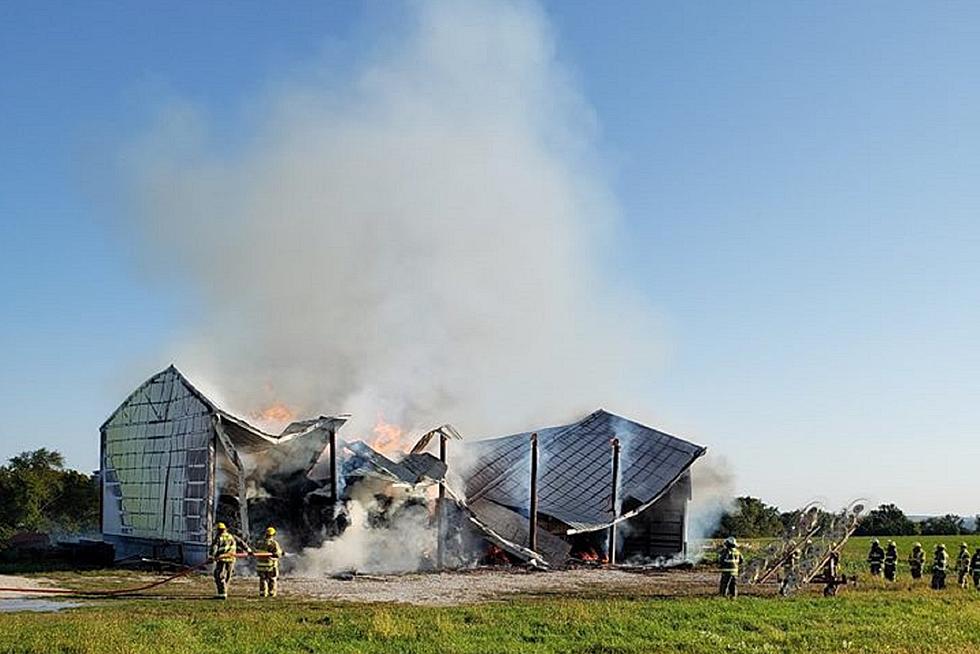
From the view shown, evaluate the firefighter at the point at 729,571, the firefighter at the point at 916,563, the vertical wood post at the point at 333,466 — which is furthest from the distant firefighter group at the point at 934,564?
the vertical wood post at the point at 333,466

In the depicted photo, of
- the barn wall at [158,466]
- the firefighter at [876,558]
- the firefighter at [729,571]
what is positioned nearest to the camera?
the firefighter at [729,571]

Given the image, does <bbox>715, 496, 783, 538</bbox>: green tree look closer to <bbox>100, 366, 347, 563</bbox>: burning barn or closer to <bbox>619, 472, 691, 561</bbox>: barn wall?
<bbox>619, 472, 691, 561</bbox>: barn wall

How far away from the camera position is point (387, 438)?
36719 millimetres

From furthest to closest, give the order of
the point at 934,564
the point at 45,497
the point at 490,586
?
the point at 45,497, the point at 934,564, the point at 490,586

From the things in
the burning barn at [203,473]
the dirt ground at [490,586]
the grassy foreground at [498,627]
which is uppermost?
the burning barn at [203,473]

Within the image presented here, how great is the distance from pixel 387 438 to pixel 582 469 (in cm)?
969

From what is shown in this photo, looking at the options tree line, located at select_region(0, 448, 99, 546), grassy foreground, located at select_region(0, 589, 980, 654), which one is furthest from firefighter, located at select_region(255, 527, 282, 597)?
tree line, located at select_region(0, 448, 99, 546)

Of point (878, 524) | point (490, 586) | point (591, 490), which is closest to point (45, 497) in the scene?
point (591, 490)

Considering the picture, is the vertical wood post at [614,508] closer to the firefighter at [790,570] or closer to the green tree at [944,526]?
the firefighter at [790,570]

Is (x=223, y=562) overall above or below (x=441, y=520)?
below

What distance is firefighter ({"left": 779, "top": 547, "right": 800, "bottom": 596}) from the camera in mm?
23641

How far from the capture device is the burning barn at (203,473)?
30281 mm

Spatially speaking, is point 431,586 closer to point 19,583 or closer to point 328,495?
point 328,495

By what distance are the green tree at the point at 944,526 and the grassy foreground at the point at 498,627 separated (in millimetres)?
59177
